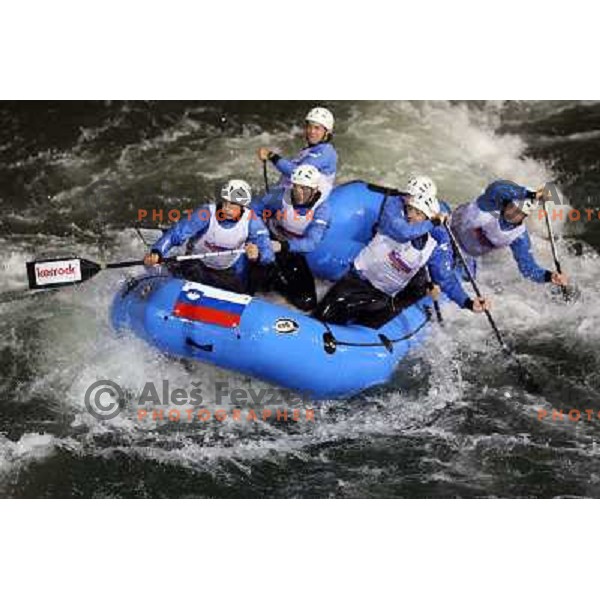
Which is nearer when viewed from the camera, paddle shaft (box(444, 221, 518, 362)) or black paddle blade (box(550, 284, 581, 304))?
paddle shaft (box(444, 221, 518, 362))

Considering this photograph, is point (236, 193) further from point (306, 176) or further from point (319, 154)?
point (319, 154)

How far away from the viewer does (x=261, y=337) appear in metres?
4.52

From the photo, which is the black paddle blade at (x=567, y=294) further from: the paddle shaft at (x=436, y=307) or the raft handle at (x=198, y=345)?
the raft handle at (x=198, y=345)

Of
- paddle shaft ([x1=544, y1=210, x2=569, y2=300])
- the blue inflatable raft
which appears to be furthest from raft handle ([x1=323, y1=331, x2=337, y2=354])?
paddle shaft ([x1=544, y1=210, x2=569, y2=300])

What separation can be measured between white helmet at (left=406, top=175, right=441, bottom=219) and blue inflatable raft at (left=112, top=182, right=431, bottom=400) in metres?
0.52

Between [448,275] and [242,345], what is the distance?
1.03 meters

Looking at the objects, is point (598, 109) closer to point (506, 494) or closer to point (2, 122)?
point (506, 494)

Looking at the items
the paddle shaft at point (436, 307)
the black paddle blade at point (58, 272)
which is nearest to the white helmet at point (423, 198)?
the paddle shaft at point (436, 307)

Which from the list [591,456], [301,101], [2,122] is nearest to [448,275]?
[591,456]

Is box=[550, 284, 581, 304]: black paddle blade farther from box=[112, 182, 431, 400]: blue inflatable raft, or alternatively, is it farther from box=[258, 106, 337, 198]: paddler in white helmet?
box=[258, 106, 337, 198]: paddler in white helmet

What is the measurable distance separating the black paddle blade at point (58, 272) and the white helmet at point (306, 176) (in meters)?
1.00

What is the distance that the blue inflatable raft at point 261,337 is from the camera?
14.9 feet

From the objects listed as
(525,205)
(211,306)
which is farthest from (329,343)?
(525,205)

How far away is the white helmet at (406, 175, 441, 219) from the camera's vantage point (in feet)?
15.2
